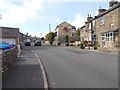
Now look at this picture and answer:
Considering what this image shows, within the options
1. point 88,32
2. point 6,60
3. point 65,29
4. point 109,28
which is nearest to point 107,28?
point 109,28

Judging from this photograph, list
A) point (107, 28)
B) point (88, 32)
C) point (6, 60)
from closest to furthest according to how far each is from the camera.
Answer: point (6, 60), point (107, 28), point (88, 32)

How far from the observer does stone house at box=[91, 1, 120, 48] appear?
28.2 metres

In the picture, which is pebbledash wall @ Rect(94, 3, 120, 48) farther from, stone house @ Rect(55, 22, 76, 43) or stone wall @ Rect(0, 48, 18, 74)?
stone house @ Rect(55, 22, 76, 43)

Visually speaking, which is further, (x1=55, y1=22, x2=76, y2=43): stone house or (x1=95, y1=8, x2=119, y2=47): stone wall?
(x1=55, y1=22, x2=76, y2=43): stone house

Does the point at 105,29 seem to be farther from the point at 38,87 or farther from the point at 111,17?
the point at 38,87

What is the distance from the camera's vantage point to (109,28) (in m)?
31.3

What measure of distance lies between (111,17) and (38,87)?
27077mm

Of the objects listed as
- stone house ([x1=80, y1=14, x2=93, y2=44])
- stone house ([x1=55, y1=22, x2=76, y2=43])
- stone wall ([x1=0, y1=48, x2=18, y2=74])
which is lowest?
stone wall ([x1=0, y1=48, x2=18, y2=74])

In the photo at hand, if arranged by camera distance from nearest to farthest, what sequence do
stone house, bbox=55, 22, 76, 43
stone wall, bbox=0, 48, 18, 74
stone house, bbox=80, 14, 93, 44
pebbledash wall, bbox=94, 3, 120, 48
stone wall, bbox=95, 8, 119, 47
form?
stone wall, bbox=0, 48, 18, 74 < pebbledash wall, bbox=94, 3, 120, 48 < stone wall, bbox=95, 8, 119, 47 < stone house, bbox=80, 14, 93, 44 < stone house, bbox=55, 22, 76, 43

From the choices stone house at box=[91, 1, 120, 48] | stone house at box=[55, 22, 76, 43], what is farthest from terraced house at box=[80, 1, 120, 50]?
stone house at box=[55, 22, 76, 43]

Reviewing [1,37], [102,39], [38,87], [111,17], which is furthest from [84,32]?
[38,87]

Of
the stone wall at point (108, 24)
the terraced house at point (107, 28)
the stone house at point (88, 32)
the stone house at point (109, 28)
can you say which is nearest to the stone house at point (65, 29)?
the stone house at point (88, 32)

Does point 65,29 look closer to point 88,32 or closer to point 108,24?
point 88,32

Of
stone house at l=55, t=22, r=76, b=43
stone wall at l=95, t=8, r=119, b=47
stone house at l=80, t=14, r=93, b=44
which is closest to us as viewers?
stone wall at l=95, t=8, r=119, b=47
